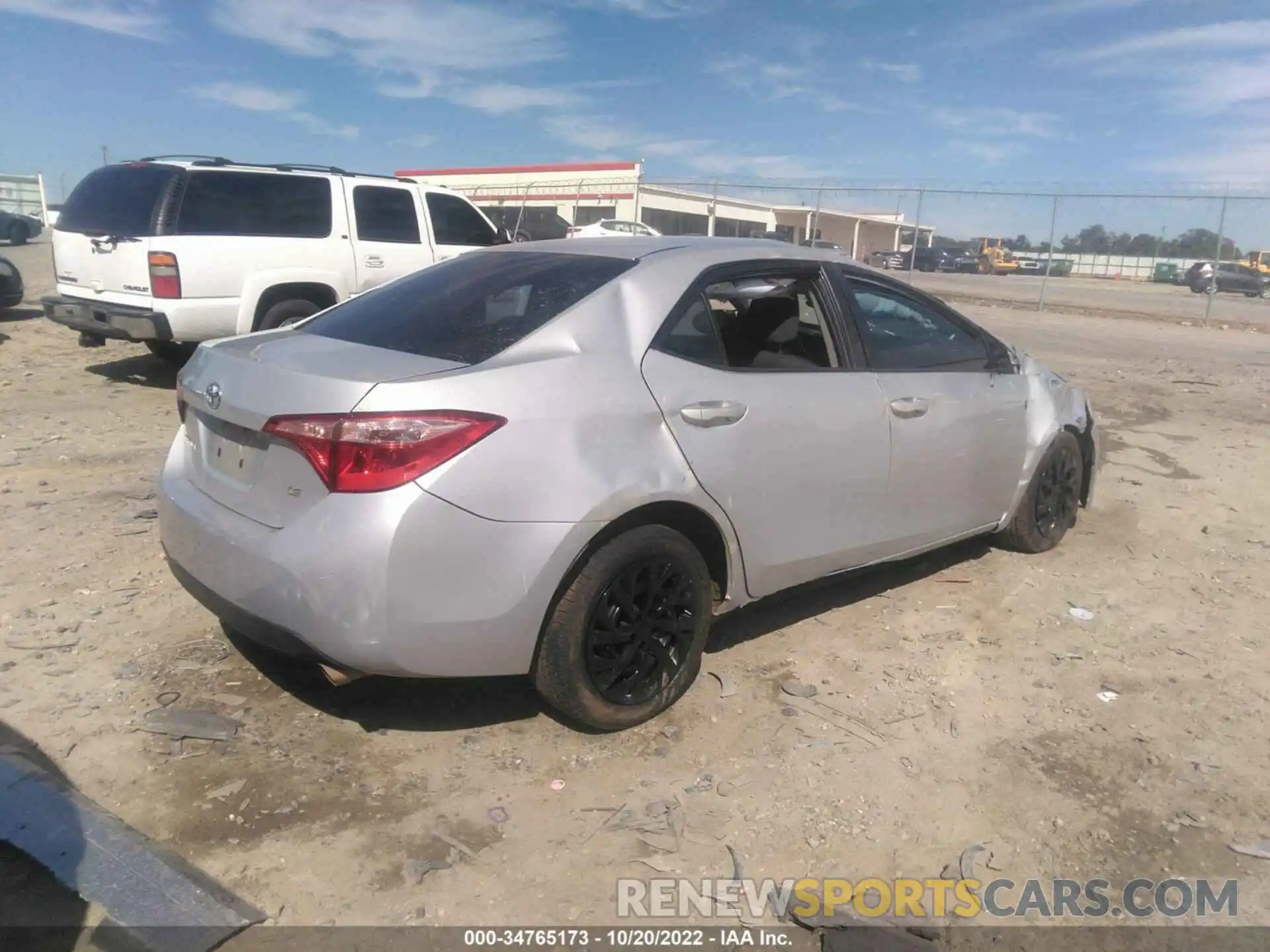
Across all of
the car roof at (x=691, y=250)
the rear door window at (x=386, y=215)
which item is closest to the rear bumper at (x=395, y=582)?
the car roof at (x=691, y=250)

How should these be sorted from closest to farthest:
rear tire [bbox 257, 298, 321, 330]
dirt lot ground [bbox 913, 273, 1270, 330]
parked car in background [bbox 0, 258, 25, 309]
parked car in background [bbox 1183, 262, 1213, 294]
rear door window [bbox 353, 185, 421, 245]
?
rear tire [bbox 257, 298, 321, 330] < rear door window [bbox 353, 185, 421, 245] < parked car in background [bbox 0, 258, 25, 309] < dirt lot ground [bbox 913, 273, 1270, 330] < parked car in background [bbox 1183, 262, 1213, 294]

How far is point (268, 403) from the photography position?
290 cm

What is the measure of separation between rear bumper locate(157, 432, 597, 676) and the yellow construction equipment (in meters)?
25.2

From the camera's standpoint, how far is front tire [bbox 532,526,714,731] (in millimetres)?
3027

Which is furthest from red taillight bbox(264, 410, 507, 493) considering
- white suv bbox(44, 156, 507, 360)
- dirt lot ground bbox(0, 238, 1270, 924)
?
white suv bbox(44, 156, 507, 360)

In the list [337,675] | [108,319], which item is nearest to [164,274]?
[108,319]

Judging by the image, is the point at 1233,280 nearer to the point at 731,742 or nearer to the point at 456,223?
the point at 456,223

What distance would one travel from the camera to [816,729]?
3438mm

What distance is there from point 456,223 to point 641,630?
7949mm

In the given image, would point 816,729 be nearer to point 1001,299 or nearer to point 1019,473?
point 1019,473

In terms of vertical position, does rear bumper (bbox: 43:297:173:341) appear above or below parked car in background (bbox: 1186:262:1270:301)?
below

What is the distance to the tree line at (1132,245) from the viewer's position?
21.6 m

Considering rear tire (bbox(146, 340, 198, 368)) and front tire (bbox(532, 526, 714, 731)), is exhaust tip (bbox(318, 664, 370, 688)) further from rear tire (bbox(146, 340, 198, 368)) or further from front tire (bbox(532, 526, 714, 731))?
rear tire (bbox(146, 340, 198, 368))
